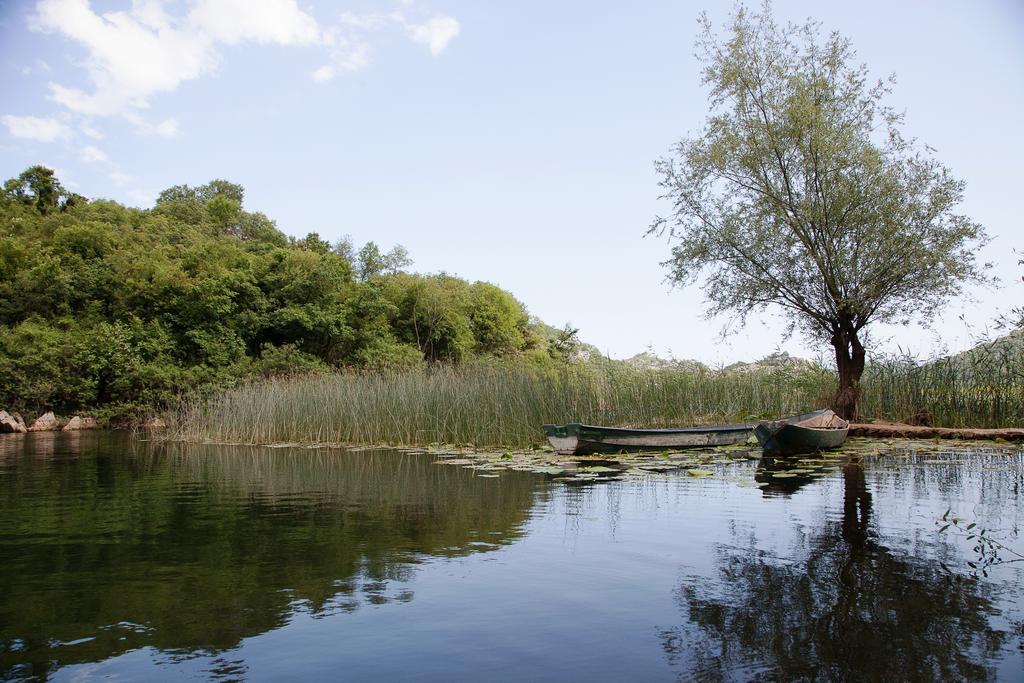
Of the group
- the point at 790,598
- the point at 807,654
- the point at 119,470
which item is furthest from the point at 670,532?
the point at 119,470

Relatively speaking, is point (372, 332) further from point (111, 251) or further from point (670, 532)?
point (670, 532)

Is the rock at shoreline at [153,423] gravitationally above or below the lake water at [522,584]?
above

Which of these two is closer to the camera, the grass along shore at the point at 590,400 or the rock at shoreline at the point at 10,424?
the grass along shore at the point at 590,400

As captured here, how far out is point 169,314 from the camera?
28.8 m

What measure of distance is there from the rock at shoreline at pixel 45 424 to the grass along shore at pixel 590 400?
12.5 metres

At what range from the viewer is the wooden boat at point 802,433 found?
33.7ft

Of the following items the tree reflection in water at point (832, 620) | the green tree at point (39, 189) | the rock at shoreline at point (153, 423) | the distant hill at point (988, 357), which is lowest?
the tree reflection in water at point (832, 620)

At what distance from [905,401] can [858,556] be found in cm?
1125

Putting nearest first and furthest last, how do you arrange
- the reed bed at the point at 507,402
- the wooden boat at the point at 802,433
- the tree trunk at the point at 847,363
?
the wooden boat at the point at 802,433 < the reed bed at the point at 507,402 < the tree trunk at the point at 847,363

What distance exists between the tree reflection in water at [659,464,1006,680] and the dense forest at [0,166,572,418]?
22910mm

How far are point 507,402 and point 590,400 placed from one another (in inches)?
60.7

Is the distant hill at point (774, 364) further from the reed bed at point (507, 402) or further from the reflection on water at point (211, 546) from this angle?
the reflection on water at point (211, 546)

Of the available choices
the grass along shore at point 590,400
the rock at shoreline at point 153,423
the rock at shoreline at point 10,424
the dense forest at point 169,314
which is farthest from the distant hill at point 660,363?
the rock at shoreline at point 10,424

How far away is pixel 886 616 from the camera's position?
3.74 meters
